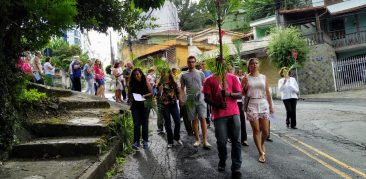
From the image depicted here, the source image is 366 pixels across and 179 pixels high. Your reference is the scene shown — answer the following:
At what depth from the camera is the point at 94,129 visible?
7.43 m

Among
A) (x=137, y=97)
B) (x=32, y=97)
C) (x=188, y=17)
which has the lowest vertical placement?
(x=137, y=97)

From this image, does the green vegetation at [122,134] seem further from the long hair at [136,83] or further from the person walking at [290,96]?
the person walking at [290,96]

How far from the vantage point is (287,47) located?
25031 mm

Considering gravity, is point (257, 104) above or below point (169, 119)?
above

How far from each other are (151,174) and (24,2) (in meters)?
3.32

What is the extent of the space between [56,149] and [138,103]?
6.89ft

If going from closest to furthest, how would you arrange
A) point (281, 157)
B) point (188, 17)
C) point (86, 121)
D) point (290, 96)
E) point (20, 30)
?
1. point (20, 30)
2. point (281, 157)
3. point (86, 121)
4. point (290, 96)
5. point (188, 17)

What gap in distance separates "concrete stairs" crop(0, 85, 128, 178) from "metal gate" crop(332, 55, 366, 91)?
20202 millimetres

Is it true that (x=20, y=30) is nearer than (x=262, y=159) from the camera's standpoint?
Yes

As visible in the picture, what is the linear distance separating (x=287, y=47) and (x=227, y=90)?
19982 millimetres

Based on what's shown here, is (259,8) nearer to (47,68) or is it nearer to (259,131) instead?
(47,68)

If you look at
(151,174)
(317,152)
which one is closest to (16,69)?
(151,174)

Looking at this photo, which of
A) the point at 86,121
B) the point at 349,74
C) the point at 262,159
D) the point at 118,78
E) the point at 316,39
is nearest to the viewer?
the point at 262,159

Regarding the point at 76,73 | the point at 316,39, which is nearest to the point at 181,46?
the point at 316,39
